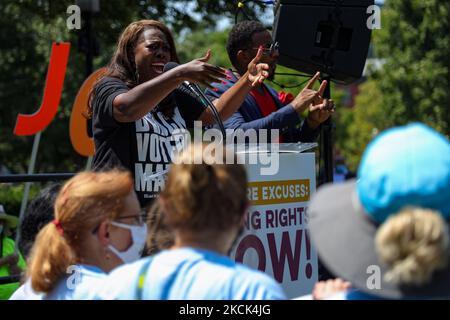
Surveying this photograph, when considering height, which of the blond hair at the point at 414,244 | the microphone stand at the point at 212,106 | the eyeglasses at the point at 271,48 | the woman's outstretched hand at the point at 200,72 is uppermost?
the eyeglasses at the point at 271,48

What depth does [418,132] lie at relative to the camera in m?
1.81

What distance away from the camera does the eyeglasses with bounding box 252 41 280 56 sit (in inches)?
187

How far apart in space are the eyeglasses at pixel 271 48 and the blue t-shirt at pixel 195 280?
288 centimetres

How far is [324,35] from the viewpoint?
524 cm

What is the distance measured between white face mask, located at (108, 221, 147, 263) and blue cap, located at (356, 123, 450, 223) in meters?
1.03

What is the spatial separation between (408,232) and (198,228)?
0.55 meters

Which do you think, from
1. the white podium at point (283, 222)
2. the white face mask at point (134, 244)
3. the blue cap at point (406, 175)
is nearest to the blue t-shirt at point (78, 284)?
the white face mask at point (134, 244)

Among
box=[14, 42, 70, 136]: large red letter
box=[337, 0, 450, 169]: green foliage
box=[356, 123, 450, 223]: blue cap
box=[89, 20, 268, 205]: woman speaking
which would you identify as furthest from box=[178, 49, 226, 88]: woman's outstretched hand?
box=[337, 0, 450, 169]: green foliage

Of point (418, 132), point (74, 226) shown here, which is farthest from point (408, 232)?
point (74, 226)

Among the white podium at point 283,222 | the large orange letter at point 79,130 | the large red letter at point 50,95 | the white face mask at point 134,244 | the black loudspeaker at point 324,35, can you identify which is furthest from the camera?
the large red letter at point 50,95

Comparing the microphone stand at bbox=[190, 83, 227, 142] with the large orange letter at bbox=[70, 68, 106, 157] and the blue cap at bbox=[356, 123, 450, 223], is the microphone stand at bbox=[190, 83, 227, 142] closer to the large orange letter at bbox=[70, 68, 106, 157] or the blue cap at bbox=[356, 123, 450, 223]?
the blue cap at bbox=[356, 123, 450, 223]

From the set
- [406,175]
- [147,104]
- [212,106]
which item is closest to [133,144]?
[147,104]

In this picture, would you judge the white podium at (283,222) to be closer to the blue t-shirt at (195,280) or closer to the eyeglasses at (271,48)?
the eyeglasses at (271,48)

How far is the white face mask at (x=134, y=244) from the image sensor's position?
104 inches
